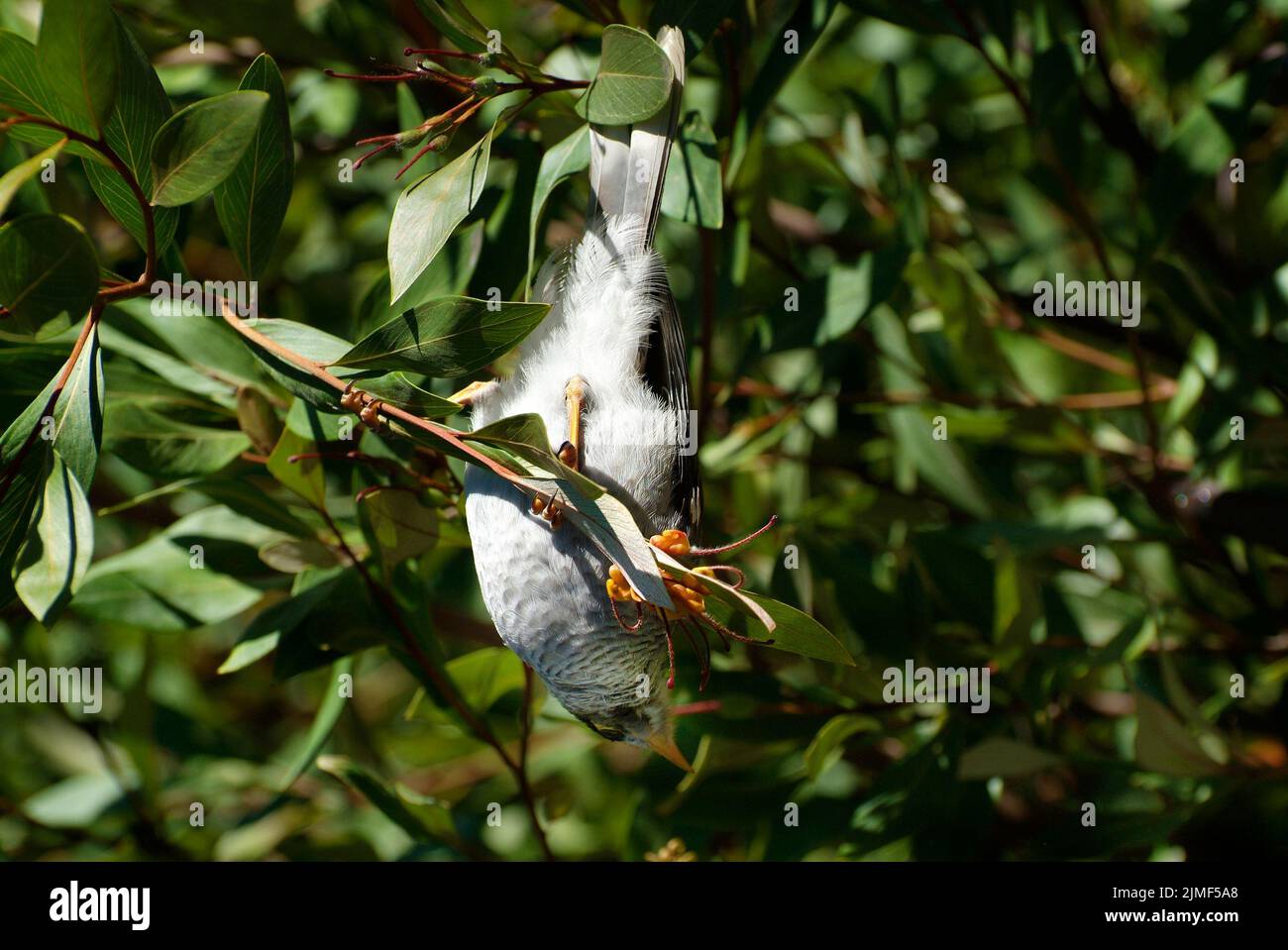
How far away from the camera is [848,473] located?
248 centimetres

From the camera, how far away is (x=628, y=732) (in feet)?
5.45

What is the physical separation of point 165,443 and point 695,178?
0.85 m

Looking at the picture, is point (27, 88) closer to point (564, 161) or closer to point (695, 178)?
point (564, 161)

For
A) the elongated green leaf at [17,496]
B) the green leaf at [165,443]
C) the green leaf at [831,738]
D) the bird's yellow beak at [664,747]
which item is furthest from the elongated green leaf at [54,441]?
the green leaf at [831,738]

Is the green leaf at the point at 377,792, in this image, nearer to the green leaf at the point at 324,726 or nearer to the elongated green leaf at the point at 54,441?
the green leaf at the point at 324,726

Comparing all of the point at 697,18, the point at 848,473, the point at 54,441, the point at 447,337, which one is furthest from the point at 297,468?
the point at 848,473

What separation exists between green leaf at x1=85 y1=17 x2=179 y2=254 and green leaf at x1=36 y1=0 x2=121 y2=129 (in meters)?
0.04

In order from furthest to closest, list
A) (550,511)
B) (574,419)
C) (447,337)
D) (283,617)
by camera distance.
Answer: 1. (283,617)
2. (574,419)
3. (550,511)
4. (447,337)

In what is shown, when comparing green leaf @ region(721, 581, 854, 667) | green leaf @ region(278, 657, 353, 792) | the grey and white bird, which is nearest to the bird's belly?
the grey and white bird

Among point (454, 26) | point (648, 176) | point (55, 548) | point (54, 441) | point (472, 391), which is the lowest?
point (55, 548)

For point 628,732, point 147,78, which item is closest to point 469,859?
point 628,732

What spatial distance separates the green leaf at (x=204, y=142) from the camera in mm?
1099

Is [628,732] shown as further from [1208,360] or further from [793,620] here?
[1208,360]

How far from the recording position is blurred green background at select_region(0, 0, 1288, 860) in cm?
174
